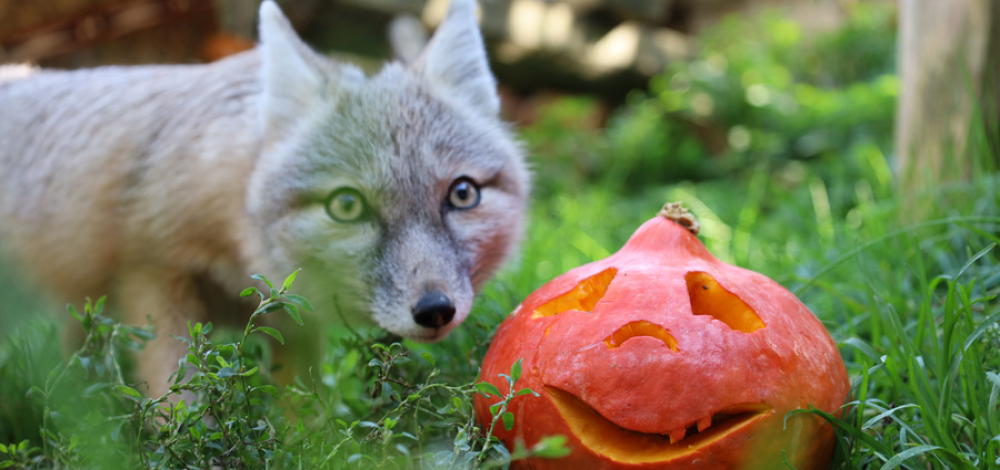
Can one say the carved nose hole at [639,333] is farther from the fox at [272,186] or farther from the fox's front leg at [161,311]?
the fox's front leg at [161,311]

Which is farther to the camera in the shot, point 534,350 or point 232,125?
point 232,125

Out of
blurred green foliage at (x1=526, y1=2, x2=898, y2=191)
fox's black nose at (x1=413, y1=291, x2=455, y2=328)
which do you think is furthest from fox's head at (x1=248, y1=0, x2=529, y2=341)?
blurred green foliage at (x1=526, y1=2, x2=898, y2=191)

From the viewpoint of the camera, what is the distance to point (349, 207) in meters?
2.17

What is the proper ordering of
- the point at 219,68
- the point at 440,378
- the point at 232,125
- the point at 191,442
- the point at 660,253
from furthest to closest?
1. the point at 219,68
2. the point at 232,125
3. the point at 440,378
4. the point at 660,253
5. the point at 191,442

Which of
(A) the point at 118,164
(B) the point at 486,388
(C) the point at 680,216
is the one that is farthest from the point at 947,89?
(A) the point at 118,164

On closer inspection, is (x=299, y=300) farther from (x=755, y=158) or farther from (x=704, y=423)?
(x=755, y=158)

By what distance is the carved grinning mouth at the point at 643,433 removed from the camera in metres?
1.45

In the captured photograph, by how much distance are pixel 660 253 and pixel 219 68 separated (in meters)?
1.94

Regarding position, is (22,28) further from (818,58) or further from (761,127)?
(818,58)

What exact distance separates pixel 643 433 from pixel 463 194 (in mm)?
1046

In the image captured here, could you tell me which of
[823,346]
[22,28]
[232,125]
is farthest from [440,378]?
[22,28]

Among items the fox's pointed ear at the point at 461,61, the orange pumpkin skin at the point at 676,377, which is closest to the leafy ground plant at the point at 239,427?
the orange pumpkin skin at the point at 676,377

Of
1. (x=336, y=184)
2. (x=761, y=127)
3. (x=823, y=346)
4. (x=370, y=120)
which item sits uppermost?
(x=370, y=120)

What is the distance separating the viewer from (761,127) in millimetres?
6473
